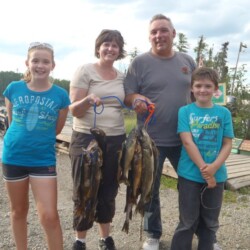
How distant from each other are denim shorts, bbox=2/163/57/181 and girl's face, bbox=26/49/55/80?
0.85 metres

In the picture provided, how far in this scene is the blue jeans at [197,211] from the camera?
3266mm

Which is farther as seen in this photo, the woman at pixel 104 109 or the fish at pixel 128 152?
the woman at pixel 104 109

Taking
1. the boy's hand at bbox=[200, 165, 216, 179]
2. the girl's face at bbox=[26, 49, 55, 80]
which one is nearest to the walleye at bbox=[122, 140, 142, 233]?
the boy's hand at bbox=[200, 165, 216, 179]

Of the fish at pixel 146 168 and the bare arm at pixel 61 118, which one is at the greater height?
the bare arm at pixel 61 118

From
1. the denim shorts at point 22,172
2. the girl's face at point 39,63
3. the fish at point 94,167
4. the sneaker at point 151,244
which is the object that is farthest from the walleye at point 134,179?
the girl's face at point 39,63

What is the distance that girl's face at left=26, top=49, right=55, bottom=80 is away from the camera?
3107 mm

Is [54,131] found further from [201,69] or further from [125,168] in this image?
[201,69]

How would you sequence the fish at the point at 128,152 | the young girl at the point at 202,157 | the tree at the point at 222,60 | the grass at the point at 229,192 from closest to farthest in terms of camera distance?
the fish at the point at 128,152
the young girl at the point at 202,157
the grass at the point at 229,192
the tree at the point at 222,60

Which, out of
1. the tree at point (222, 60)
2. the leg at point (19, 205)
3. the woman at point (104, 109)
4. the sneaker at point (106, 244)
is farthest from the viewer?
the tree at point (222, 60)

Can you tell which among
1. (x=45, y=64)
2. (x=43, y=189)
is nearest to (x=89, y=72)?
(x=45, y=64)

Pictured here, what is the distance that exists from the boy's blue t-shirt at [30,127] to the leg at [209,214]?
156 centimetres

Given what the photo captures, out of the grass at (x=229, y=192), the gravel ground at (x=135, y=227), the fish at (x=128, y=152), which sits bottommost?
the grass at (x=229, y=192)

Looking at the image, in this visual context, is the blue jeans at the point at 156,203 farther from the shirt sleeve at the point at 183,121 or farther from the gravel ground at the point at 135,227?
the shirt sleeve at the point at 183,121

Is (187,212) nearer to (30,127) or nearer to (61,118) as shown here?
(61,118)
